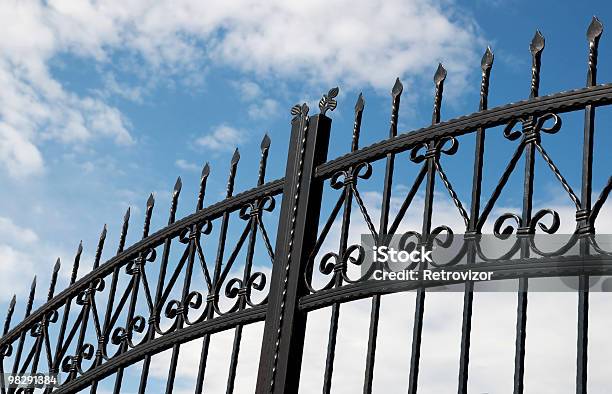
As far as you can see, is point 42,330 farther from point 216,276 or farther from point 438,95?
point 438,95

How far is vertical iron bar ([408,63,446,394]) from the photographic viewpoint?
12.9 ft

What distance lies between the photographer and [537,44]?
13.4 ft

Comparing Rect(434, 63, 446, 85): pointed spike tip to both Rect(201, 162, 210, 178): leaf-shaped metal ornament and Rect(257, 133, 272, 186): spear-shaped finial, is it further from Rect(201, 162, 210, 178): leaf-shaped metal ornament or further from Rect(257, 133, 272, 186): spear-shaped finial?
Rect(201, 162, 210, 178): leaf-shaped metal ornament

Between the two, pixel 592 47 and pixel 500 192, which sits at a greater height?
pixel 592 47

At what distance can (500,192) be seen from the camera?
3.91 meters

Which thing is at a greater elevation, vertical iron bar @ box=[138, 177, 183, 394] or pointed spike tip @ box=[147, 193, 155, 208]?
pointed spike tip @ box=[147, 193, 155, 208]

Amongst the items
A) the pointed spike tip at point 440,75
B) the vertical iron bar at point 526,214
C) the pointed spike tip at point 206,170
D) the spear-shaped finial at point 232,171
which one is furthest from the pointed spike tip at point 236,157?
the vertical iron bar at point 526,214

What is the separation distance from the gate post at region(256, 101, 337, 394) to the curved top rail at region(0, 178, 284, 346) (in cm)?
22

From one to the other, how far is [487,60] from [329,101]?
1092 mm

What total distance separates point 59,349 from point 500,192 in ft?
13.0

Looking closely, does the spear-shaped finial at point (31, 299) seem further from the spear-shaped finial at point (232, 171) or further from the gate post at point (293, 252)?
the gate post at point (293, 252)

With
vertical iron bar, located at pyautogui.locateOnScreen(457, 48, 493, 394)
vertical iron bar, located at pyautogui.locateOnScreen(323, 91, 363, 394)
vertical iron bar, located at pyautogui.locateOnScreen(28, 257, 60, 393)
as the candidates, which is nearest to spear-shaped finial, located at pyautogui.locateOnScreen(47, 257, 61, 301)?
vertical iron bar, located at pyautogui.locateOnScreen(28, 257, 60, 393)

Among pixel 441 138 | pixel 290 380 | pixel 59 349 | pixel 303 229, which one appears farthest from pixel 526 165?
pixel 59 349

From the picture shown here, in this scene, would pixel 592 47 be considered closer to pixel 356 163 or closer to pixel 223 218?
pixel 356 163
